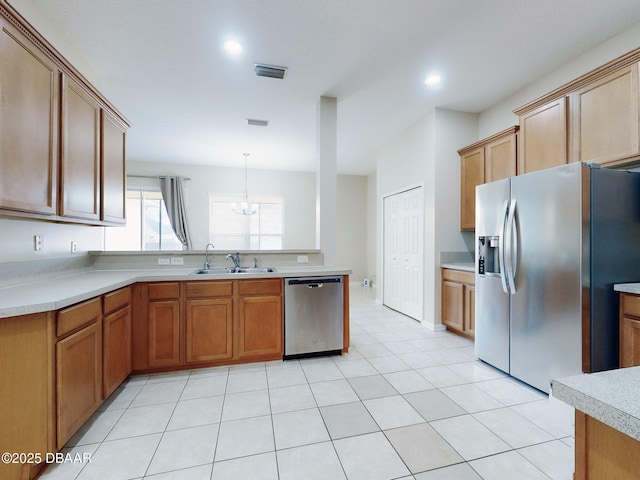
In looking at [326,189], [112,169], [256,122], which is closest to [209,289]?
[112,169]

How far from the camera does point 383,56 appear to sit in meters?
2.67

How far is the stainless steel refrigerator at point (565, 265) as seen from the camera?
6.40 ft

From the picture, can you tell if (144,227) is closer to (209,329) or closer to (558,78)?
(209,329)

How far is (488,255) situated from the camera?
2650mm

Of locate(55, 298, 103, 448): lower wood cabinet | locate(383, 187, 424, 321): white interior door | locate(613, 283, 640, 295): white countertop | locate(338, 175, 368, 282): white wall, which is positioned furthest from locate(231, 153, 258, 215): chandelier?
locate(613, 283, 640, 295): white countertop

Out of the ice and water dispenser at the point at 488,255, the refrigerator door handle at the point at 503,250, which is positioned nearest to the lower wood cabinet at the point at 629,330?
the refrigerator door handle at the point at 503,250

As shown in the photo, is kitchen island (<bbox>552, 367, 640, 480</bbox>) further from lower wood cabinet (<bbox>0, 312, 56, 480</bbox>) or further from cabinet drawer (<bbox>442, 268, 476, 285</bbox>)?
cabinet drawer (<bbox>442, 268, 476, 285</bbox>)

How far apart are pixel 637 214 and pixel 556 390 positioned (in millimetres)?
Answer: 2344

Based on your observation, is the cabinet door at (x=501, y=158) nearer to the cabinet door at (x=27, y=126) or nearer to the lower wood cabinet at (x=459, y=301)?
the lower wood cabinet at (x=459, y=301)

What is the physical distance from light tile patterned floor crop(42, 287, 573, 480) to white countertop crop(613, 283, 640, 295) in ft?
2.96

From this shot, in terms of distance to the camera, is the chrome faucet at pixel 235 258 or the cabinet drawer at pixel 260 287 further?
the chrome faucet at pixel 235 258

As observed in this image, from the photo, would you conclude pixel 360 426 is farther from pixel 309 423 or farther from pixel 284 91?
pixel 284 91

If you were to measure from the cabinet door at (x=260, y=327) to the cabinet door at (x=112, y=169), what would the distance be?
1413mm

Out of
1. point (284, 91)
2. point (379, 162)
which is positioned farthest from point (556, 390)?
point (379, 162)
